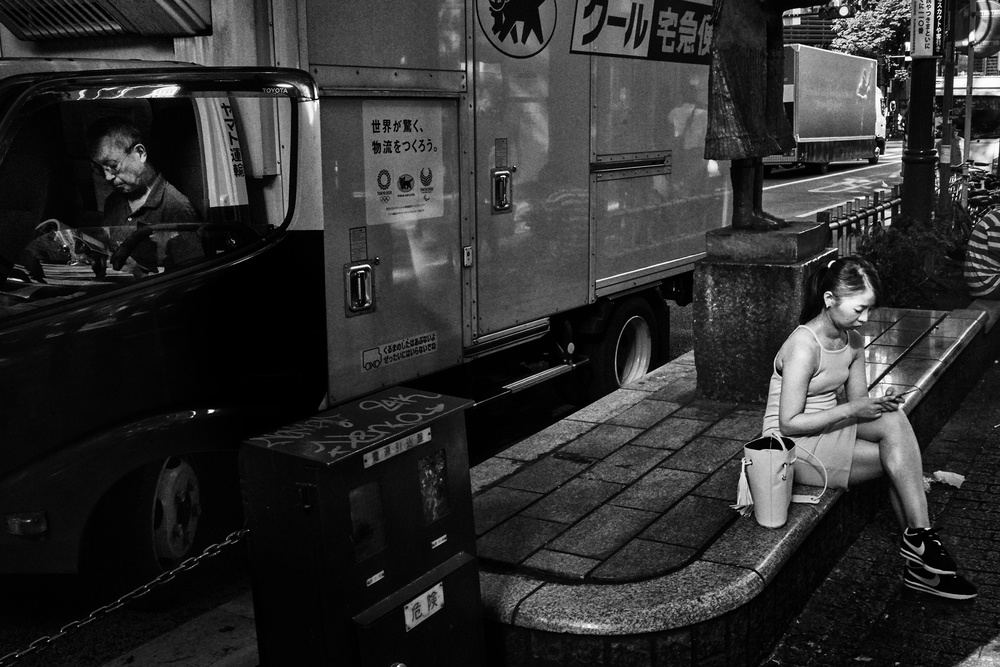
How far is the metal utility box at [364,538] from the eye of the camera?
3.15 metres

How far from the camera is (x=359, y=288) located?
210 inches

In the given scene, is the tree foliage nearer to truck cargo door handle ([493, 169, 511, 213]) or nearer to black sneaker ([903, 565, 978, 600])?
truck cargo door handle ([493, 169, 511, 213])

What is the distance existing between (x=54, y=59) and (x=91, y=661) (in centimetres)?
240

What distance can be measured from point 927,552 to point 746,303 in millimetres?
2067

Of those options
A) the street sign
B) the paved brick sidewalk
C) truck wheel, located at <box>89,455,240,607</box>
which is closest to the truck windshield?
truck wheel, located at <box>89,455,240,607</box>

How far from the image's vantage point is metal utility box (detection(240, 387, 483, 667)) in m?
3.15

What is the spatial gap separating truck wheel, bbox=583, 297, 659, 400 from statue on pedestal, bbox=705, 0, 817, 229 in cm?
165

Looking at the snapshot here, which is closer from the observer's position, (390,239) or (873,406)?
(873,406)

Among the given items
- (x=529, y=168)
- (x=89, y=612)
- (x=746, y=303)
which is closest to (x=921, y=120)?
(x=746, y=303)

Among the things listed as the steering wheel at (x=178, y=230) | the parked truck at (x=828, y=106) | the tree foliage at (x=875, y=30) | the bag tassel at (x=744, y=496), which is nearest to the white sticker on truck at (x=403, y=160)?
the steering wheel at (x=178, y=230)

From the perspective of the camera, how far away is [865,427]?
483 centimetres

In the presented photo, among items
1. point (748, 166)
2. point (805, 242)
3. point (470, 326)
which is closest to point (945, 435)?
point (805, 242)

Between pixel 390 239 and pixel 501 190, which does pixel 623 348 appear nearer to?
pixel 501 190

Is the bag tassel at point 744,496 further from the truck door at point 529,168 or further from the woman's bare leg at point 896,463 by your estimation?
the truck door at point 529,168
